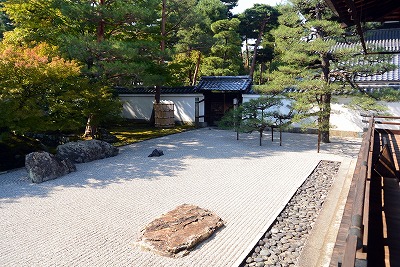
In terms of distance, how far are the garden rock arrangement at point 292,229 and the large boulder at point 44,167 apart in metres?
6.14

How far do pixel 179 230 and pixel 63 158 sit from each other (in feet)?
19.0

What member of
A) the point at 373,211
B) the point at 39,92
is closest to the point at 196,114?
the point at 39,92

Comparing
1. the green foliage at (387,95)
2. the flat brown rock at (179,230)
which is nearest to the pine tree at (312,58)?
the green foliage at (387,95)

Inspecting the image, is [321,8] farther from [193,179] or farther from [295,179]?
[193,179]

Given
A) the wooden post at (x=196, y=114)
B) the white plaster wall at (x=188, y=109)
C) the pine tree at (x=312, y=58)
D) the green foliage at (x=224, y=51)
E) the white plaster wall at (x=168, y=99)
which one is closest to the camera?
the pine tree at (x=312, y=58)

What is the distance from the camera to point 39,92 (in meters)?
9.62

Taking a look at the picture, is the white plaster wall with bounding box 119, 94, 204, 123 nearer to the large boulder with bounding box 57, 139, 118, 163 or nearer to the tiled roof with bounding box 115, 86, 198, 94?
the tiled roof with bounding box 115, 86, 198, 94

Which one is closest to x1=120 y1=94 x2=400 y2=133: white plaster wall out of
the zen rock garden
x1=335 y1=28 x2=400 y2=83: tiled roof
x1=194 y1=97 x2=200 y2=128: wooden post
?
x1=194 y1=97 x2=200 y2=128: wooden post

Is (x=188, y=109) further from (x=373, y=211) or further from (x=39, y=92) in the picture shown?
(x=373, y=211)

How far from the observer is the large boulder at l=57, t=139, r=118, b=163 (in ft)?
32.8

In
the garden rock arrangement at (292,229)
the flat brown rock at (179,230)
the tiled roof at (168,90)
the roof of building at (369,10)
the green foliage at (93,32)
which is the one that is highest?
the green foliage at (93,32)

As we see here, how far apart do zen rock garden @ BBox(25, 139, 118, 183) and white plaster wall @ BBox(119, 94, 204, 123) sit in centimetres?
892

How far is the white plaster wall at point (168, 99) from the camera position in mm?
20234

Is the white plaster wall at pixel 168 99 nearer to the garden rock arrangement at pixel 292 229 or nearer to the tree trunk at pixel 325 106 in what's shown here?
the tree trunk at pixel 325 106
